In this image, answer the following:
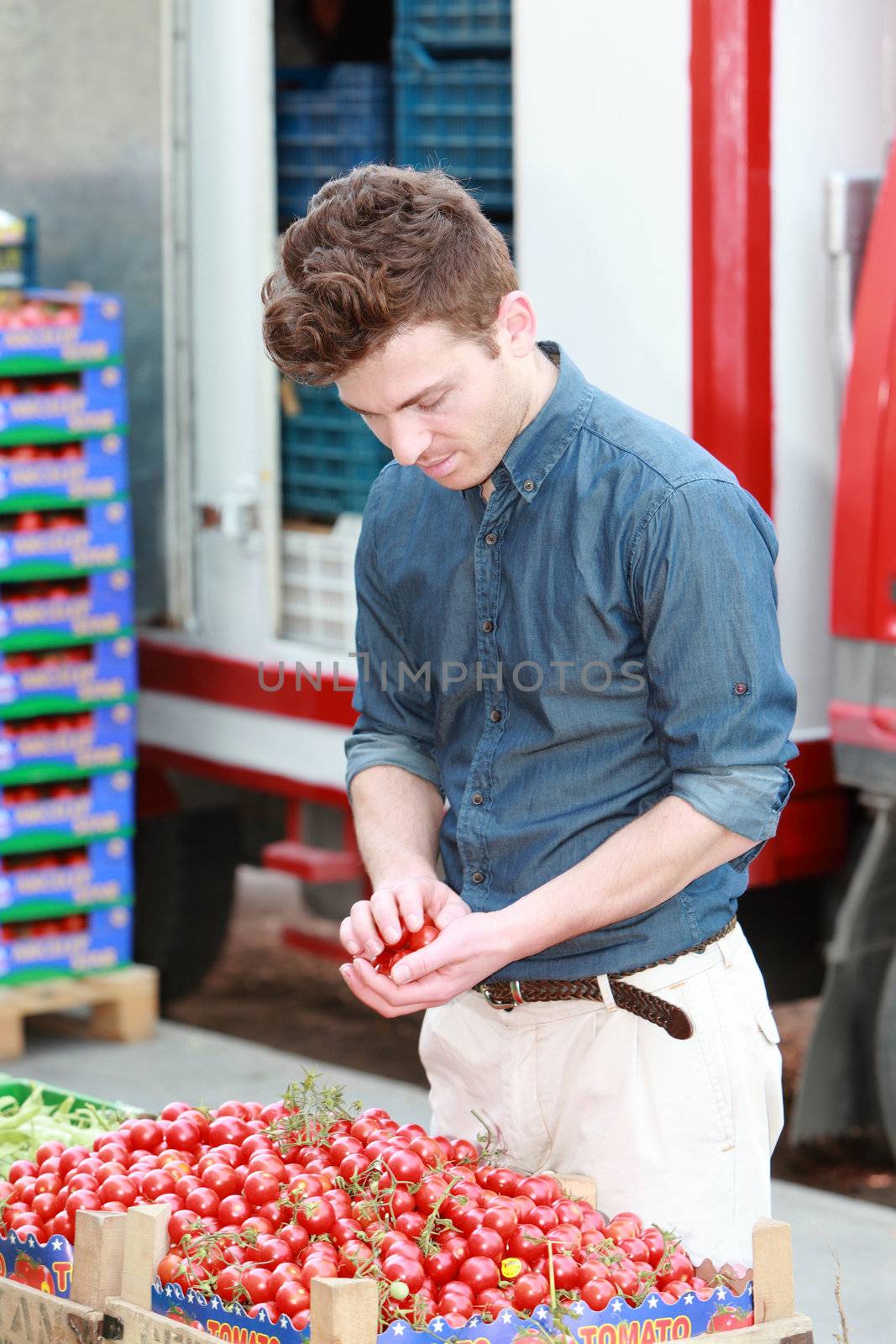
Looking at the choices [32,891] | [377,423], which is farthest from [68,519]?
[377,423]

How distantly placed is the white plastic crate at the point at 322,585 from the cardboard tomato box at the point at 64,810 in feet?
2.09

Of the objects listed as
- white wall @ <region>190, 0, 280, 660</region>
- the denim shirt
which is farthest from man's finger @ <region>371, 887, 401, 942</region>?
white wall @ <region>190, 0, 280, 660</region>

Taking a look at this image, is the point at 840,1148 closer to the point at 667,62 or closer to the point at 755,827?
the point at 667,62

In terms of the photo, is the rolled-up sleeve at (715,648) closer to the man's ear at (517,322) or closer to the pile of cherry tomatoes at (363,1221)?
the man's ear at (517,322)

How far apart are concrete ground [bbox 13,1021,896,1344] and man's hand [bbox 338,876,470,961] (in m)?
1.70

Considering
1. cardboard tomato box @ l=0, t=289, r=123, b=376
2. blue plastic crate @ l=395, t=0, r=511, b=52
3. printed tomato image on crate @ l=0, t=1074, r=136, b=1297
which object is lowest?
printed tomato image on crate @ l=0, t=1074, r=136, b=1297

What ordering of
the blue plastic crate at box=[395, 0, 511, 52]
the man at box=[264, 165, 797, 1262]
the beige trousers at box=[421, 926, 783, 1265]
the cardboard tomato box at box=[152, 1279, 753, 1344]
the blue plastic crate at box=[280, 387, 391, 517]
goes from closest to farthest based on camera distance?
the cardboard tomato box at box=[152, 1279, 753, 1344] < the man at box=[264, 165, 797, 1262] < the beige trousers at box=[421, 926, 783, 1265] < the blue plastic crate at box=[395, 0, 511, 52] < the blue plastic crate at box=[280, 387, 391, 517]

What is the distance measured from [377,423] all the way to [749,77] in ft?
6.74

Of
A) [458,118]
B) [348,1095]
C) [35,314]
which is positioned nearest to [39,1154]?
[348,1095]

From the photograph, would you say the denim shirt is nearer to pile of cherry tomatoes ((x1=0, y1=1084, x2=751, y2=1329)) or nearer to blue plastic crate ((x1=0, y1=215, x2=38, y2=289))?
pile of cherry tomatoes ((x1=0, y1=1084, x2=751, y2=1329))

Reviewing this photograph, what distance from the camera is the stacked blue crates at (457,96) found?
513cm

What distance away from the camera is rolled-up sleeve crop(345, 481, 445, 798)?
2.71 metres

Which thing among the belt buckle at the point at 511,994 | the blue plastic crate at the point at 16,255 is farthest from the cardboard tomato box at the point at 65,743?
the belt buckle at the point at 511,994

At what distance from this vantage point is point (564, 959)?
8.38ft
